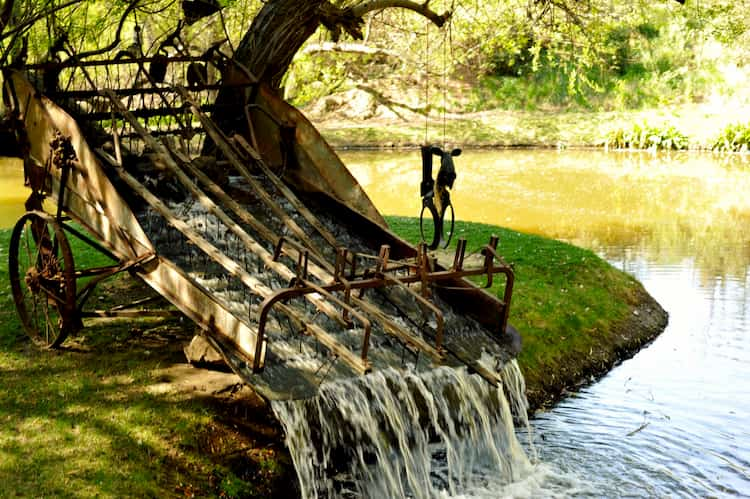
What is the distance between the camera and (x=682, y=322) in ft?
41.5

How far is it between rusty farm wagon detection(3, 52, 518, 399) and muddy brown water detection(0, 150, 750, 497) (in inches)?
56.0

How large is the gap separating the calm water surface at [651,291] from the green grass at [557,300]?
1.61 feet

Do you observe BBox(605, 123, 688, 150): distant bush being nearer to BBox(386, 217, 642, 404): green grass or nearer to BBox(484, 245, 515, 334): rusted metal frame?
BBox(386, 217, 642, 404): green grass

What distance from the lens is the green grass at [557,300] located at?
10453mm

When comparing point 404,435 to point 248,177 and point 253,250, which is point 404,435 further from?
point 248,177

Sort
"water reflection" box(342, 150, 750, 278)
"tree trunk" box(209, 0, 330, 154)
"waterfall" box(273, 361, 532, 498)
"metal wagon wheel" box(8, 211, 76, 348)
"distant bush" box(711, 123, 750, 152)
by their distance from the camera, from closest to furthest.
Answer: "waterfall" box(273, 361, 532, 498) → "metal wagon wheel" box(8, 211, 76, 348) → "tree trunk" box(209, 0, 330, 154) → "water reflection" box(342, 150, 750, 278) → "distant bush" box(711, 123, 750, 152)

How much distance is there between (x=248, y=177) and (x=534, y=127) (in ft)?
96.9

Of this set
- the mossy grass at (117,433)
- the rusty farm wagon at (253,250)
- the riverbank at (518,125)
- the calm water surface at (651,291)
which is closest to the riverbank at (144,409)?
the mossy grass at (117,433)

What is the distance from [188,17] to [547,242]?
7.04 metres

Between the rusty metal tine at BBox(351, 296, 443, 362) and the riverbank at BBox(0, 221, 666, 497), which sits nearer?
the riverbank at BBox(0, 221, 666, 497)

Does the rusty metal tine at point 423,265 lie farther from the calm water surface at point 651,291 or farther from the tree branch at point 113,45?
the tree branch at point 113,45

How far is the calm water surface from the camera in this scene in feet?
26.7

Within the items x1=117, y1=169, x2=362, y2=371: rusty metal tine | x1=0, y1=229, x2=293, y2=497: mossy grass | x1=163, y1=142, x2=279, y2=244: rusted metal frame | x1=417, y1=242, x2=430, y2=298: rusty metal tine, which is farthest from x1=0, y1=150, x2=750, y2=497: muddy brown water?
x1=163, y1=142, x2=279, y2=244: rusted metal frame

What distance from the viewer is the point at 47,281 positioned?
334 inches
